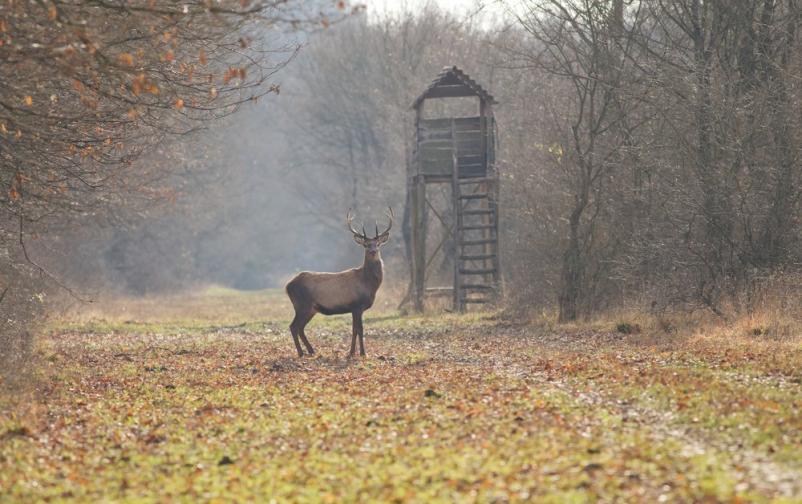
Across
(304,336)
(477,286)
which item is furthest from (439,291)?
(304,336)

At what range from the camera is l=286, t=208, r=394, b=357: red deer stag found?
64.7ft

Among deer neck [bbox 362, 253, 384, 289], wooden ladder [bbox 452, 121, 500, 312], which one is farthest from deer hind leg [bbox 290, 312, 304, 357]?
Answer: wooden ladder [bbox 452, 121, 500, 312]

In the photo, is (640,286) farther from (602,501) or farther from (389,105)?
(389,105)

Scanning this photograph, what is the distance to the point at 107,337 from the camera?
26.8 meters

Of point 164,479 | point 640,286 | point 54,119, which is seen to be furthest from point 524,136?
point 164,479

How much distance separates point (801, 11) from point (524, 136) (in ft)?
59.9

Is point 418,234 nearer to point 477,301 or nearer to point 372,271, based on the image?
A: point 477,301

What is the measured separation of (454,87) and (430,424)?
890 inches

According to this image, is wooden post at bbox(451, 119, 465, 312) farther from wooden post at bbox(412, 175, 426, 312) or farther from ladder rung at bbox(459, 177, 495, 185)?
wooden post at bbox(412, 175, 426, 312)

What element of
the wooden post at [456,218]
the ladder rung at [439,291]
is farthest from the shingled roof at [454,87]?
the ladder rung at [439,291]

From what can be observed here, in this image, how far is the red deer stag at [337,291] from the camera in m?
19.7

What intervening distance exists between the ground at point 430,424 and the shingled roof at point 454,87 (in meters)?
13.6

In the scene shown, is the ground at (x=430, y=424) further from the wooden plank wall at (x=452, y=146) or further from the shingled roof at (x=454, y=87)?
the shingled roof at (x=454, y=87)

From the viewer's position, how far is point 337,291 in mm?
19812
